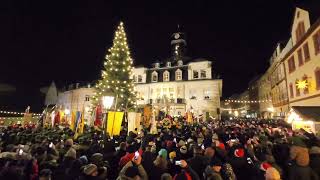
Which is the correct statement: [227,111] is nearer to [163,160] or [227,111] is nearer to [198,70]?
[198,70]

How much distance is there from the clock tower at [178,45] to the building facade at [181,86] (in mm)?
2944

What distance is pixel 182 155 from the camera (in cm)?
796

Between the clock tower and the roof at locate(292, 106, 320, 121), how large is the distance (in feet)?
136

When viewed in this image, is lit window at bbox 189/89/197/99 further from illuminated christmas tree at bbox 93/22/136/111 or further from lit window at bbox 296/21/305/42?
lit window at bbox 296/21/305/42

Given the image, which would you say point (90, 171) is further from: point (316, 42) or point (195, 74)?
point (195, 74)

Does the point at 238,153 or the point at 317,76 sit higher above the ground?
the point at 317,76

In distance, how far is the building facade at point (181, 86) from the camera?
46.4 m

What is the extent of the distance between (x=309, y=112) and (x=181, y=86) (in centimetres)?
3407

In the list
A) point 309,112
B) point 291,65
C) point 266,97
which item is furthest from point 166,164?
point 266,97

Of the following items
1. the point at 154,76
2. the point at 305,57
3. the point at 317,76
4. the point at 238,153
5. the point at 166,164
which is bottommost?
the point at 166,164

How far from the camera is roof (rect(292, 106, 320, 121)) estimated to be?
1447 cm

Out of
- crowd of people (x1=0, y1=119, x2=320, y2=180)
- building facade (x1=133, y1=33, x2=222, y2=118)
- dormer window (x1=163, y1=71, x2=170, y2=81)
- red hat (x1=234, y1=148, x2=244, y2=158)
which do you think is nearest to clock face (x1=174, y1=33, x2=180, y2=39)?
building facade (x1=133, y1=33, x2=222, y2=118)

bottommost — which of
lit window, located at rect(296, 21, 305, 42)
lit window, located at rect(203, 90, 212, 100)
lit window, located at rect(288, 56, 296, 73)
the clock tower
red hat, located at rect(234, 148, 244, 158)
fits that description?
red hat, located at rect(234, 148, 244, 158)

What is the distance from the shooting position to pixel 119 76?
27.7 metres
